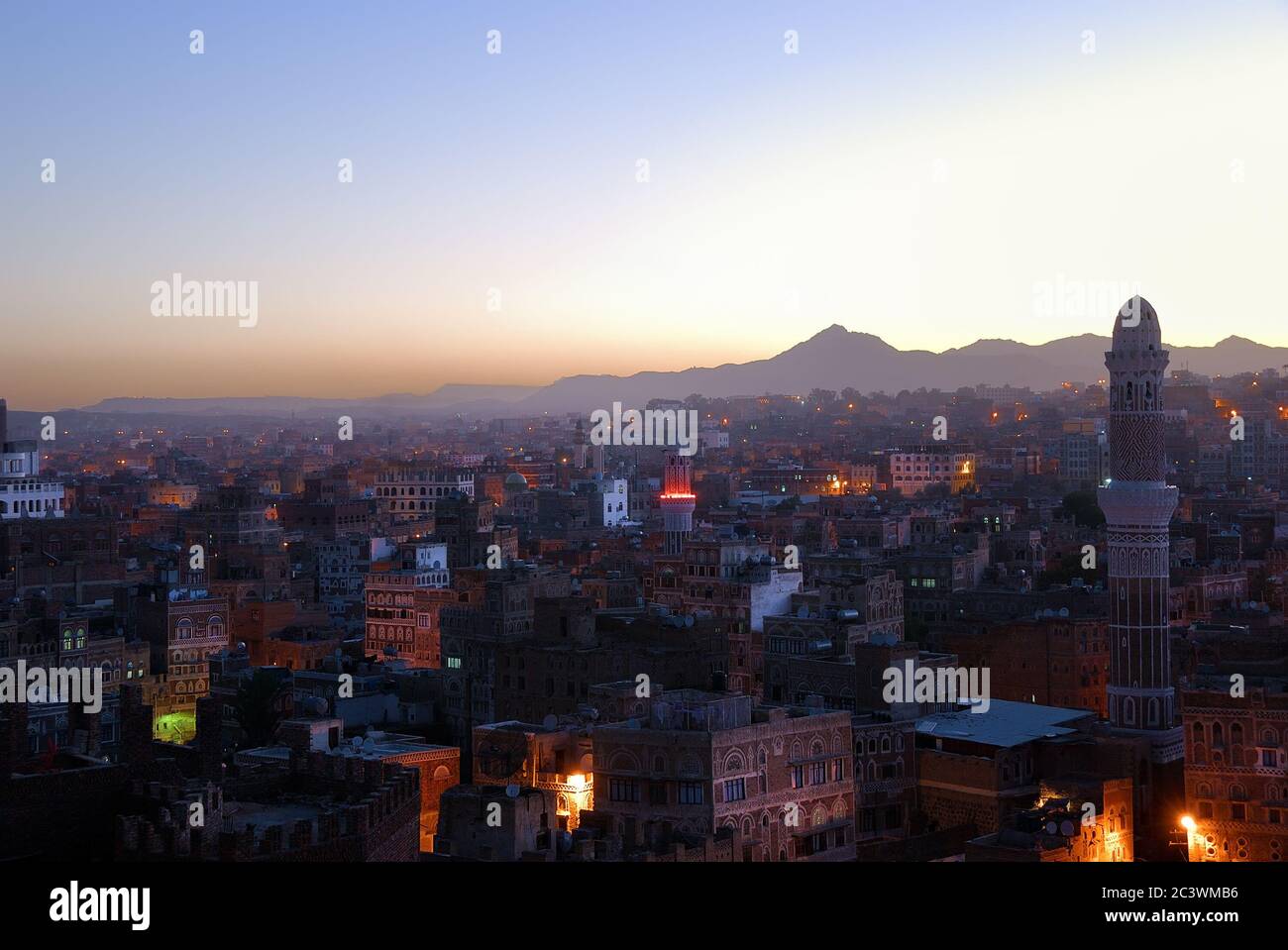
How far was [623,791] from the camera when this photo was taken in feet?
71.1

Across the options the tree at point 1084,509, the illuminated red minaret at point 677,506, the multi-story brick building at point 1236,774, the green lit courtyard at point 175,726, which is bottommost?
the green lit courtyard at point 175,726

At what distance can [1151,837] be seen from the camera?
2422 centimetres

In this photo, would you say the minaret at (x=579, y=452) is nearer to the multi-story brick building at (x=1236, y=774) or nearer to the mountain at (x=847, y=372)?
the mountain at (x=847, y=372)

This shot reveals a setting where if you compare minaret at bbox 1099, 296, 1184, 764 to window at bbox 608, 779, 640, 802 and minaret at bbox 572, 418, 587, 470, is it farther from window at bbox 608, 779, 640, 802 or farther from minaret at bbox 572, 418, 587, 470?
minaret at bbox 572, 418, 587, 470

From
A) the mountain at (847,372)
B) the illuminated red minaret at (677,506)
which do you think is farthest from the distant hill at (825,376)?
the illuminated red minaret at (677,506)

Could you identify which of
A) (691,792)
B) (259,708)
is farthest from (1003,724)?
(259,708)

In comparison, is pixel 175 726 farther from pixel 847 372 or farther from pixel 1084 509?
pixel 847 372

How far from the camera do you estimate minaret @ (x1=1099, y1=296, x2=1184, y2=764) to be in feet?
95.1

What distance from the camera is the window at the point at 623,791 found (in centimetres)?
2153

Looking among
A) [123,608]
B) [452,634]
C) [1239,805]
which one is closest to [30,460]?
[123,608]

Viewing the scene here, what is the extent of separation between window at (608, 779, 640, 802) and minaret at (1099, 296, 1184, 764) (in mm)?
10788

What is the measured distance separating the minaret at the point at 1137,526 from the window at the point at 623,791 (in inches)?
425

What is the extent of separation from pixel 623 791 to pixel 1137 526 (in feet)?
40.8
